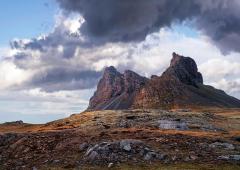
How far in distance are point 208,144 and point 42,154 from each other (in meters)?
24.7

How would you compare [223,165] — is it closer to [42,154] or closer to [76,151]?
[76,151]

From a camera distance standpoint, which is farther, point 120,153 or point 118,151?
point 118,151

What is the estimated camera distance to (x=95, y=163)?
190 ft

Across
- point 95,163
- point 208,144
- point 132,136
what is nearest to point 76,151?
point 95,163

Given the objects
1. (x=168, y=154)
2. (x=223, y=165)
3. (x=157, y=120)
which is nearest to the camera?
(x=223, y=165)

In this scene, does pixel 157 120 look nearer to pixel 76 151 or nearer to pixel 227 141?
pixel 227 141

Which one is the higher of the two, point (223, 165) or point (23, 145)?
point (23, 145)

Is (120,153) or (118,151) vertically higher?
(118,151)

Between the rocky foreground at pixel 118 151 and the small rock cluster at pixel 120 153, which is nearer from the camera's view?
the rocky foreground at pixel 118 151

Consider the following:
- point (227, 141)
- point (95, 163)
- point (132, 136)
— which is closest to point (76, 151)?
point (95, 163)

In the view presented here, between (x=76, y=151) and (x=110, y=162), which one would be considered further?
(x=76, y=151)

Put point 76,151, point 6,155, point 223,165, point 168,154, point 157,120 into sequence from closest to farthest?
point 223,165 < point 168,154 < point 76,151 < point 6,155 < point 157,120

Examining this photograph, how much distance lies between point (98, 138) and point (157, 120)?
133 ft

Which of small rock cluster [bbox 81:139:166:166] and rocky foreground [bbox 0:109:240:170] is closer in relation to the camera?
rocky foreground [bbox 0:109:240:170]
